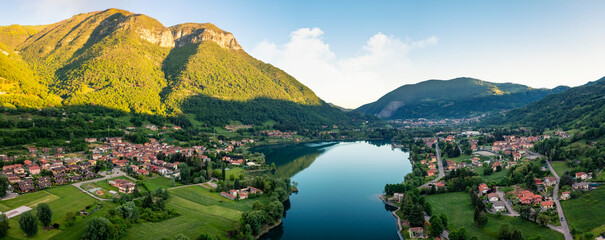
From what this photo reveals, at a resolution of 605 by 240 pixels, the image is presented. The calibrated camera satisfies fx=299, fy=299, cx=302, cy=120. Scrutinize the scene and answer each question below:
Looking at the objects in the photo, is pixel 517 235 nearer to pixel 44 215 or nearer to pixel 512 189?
pixel 512 189

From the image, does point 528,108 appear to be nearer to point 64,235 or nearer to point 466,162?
point 466,162

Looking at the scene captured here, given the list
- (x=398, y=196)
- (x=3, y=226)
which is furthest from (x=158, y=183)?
(x=398, y=196)

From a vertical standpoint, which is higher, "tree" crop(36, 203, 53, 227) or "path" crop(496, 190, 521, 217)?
"tree" crop(36, 203, 53, 227)

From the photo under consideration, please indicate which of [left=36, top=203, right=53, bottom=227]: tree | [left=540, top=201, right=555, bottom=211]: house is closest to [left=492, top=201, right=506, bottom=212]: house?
[left=540, top=201, right=555, bottom=211]: house

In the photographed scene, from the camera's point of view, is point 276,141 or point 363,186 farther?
point 276,141

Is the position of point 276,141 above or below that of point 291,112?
below

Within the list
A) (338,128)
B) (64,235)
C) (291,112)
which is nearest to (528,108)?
(338,128)

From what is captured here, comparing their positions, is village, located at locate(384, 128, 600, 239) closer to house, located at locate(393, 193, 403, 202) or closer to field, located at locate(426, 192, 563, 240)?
house, located at locate(393, 193, 403, 202)
